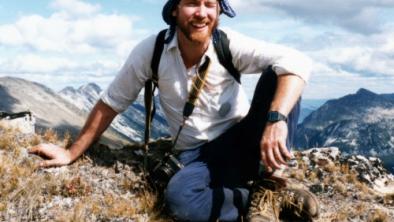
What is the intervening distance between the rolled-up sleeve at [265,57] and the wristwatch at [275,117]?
659mm

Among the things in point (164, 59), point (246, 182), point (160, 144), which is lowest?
point (160, 144)

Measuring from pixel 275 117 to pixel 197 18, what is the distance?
5.77ft

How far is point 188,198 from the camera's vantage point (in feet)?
21.5

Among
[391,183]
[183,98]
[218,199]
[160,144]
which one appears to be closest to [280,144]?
[218,199]

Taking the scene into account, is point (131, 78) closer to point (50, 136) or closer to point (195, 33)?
point (195, 33)

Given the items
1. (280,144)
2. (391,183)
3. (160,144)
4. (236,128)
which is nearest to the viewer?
(280,144)

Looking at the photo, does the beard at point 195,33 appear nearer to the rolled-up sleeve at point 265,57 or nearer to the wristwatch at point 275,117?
the rolled-up sleeve at point 265,57

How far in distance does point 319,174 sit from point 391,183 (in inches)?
100

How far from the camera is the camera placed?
7234 millimetres

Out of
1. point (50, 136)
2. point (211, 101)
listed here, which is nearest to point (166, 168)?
point (211, 101)

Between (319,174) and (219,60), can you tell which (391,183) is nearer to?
(319,174)

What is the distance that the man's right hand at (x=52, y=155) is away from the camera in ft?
25.8

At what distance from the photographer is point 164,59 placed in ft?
23.1

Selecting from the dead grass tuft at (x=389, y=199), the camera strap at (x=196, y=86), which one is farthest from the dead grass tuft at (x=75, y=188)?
the dead grass tuft at (x=389, y=199)
